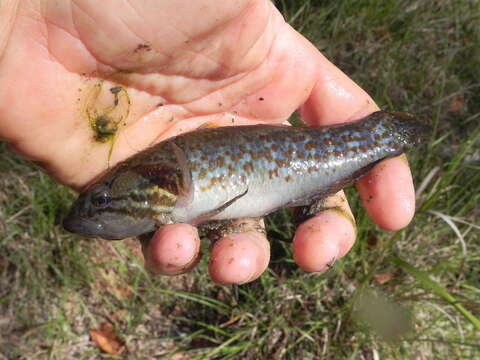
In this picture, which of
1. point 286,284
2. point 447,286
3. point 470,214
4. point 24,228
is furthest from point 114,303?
point 470,214

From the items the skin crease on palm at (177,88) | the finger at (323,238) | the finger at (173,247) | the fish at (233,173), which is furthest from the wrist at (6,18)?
the finger at (323,238)

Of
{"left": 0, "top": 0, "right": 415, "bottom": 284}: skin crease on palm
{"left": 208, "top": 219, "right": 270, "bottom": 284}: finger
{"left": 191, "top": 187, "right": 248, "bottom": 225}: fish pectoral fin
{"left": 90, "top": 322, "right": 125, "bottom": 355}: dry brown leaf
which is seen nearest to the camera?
{"left": 208, "top": 219, "right": 270, "bottom": 284}: finger

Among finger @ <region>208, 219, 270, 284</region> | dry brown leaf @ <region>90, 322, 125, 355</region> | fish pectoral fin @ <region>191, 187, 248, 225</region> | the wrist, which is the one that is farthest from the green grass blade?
the wrist

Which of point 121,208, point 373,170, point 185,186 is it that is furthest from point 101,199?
point 373,170

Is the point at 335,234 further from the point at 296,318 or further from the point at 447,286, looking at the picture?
the point at 447,286

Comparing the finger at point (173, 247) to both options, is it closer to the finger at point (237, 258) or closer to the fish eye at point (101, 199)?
the finger at point (237, 258)

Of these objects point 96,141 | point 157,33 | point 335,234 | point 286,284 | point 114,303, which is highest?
point 157,33

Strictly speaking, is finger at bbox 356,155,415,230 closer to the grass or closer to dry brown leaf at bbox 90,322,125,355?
the grass
